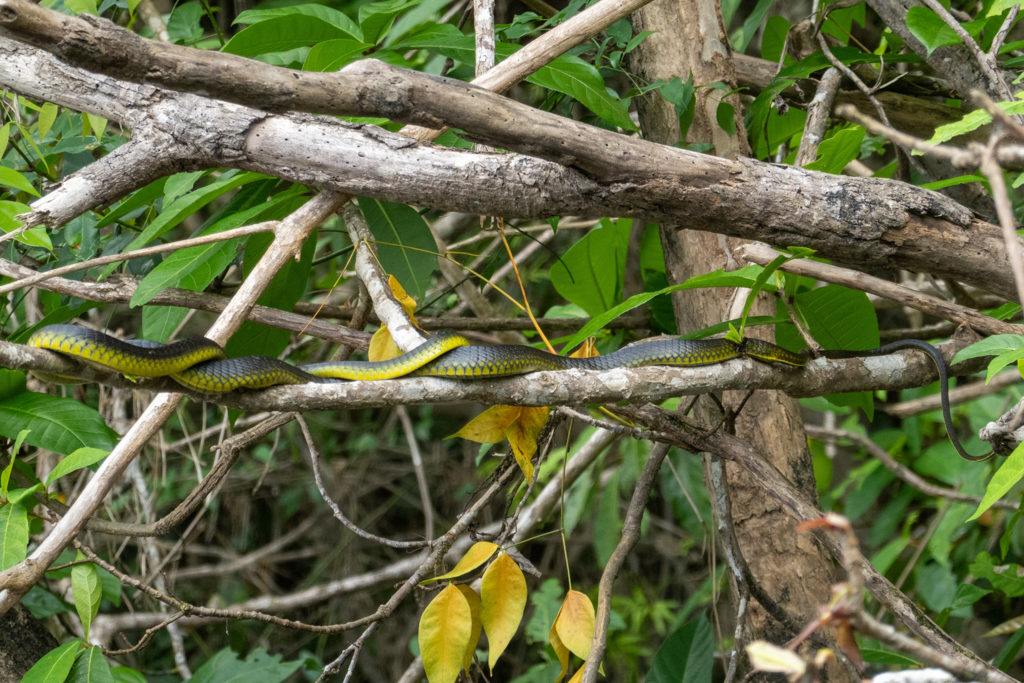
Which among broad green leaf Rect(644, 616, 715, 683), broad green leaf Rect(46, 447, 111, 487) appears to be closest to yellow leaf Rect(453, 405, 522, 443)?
broad green leaf Rect(46, 447, 111, 487)

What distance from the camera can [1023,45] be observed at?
106 inches

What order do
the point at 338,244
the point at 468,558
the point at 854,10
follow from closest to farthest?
the point at 468,558, the point at 854,10, the point at 338,244

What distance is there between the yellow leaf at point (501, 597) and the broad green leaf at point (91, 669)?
1.07 metres

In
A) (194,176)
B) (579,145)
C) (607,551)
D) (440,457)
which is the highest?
(579,145)

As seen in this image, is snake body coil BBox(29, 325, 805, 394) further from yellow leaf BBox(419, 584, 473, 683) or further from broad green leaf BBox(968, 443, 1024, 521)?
broad green leaf BBox(968, 443, 1024, 521)

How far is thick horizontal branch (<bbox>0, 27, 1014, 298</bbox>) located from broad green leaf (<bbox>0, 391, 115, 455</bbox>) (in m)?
0.94

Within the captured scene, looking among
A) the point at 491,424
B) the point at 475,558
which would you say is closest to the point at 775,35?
the point at 491,424

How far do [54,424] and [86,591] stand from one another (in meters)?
0.51

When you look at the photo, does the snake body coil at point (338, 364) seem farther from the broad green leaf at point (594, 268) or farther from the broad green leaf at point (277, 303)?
the broad green leaf at point (277, 303)

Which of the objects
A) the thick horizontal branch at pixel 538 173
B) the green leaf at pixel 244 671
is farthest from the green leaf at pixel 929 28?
the green leaf at pixel 244 671

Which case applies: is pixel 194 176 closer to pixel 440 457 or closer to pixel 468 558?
pixel 468 558

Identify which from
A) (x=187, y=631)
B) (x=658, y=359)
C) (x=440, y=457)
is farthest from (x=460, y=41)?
(x=187, y=631)

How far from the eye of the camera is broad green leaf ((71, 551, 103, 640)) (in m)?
2.25

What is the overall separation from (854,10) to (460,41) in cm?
192
